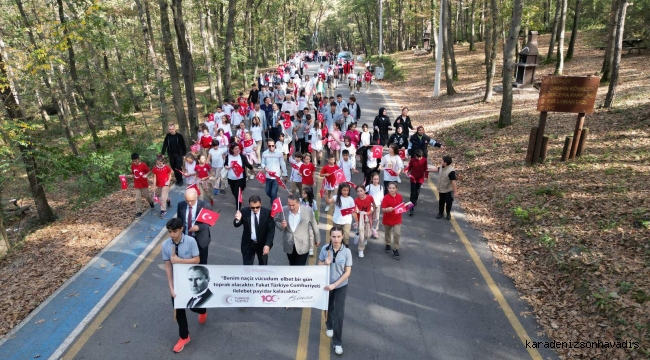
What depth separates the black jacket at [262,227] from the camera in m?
6.50

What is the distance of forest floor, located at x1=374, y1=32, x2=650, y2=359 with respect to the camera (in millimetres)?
6141

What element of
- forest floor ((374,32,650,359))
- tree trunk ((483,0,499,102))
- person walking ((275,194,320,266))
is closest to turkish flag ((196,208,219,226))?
person walking ((275,194,320,266))

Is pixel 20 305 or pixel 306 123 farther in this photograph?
pixel 306 123

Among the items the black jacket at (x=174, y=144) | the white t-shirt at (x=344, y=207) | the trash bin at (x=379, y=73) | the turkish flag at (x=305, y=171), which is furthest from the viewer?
the trash bin at (x=379, y=73)

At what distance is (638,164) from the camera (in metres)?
10.1

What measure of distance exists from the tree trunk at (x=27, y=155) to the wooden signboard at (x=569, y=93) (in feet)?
44.0

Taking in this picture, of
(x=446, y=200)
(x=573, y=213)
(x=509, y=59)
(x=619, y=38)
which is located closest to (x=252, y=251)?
(x=446, y=200)

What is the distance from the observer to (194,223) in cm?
643

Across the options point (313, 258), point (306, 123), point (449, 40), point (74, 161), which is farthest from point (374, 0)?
point (313, 258)

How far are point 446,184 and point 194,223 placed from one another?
6018mm

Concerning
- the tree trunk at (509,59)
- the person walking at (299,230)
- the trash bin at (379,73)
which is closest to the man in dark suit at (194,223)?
the person walking at (299,230)

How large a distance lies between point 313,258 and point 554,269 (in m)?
4.59

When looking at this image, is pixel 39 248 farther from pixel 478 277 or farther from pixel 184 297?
pixel 478 277

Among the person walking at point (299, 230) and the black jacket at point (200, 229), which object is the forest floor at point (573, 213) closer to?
the person walking at point (299, 230)
